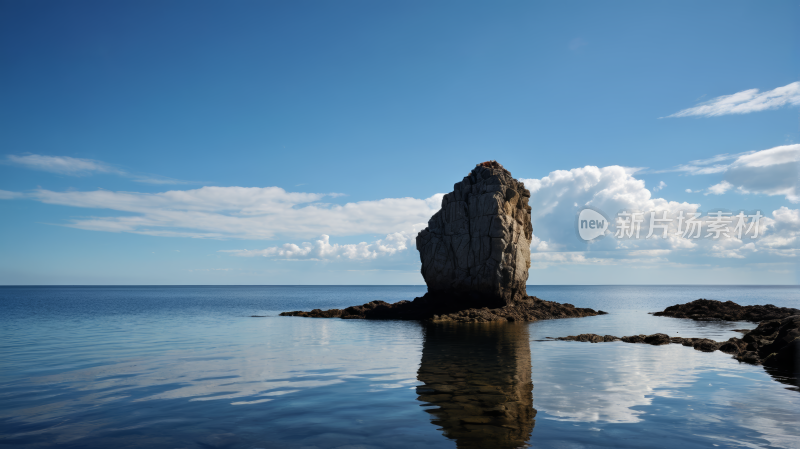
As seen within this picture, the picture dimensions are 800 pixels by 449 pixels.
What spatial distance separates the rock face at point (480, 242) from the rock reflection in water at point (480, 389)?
22.2 meters

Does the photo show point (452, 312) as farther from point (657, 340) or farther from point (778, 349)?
point (778, 349)

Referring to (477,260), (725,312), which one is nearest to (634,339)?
(477,260)

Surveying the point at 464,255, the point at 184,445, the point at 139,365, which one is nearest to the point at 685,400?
the point at 184,445

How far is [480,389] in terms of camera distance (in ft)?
55.6

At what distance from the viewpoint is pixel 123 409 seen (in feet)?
46.5

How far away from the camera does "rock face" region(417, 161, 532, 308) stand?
54.5 m

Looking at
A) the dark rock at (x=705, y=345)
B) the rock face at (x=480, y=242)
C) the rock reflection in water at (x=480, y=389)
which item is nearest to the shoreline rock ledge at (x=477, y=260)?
the rock face at (x=480, y=242)

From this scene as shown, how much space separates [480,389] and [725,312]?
59035mm

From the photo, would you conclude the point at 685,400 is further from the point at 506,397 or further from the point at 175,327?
the point at 175,327

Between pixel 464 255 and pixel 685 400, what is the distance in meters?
41.2

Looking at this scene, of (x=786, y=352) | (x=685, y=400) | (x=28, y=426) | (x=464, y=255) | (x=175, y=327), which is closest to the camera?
(x=28, y=426)

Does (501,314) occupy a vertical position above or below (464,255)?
below

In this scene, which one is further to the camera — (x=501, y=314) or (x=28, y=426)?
(x=501, y=314)

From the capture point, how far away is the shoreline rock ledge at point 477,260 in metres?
54.2
